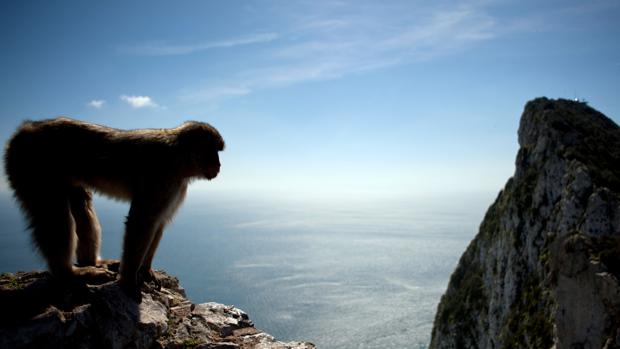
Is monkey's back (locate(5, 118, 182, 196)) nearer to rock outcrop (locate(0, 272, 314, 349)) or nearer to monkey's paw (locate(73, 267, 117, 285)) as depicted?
monkey's paw (locate(73, 267, 117, 285))

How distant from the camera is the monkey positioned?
591cm

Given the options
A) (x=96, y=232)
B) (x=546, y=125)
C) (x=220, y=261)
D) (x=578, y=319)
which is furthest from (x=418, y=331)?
(x=220, y=261)

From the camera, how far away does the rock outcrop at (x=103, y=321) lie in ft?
17.7

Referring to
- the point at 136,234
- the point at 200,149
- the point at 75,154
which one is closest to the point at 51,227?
the point at 75,154

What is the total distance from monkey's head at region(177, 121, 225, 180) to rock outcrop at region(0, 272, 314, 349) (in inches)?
88.6

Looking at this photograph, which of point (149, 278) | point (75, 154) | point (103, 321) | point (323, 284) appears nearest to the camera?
point (103, 321)

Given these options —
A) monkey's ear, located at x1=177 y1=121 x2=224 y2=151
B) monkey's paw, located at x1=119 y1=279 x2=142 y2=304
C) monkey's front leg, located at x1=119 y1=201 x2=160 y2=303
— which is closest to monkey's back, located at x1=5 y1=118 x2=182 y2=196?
monkey's ear, located at x1=177 y1=121 x2=224 y2=151

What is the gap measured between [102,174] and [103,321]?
2174 millimetres

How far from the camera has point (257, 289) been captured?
125 meters

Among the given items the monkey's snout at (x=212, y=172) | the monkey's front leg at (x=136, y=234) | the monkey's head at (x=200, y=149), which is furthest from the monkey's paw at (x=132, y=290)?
the monkey's snout at (x=212, y=172)

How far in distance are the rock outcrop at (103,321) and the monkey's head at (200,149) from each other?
7.38 feet

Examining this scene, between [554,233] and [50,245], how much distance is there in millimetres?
48240

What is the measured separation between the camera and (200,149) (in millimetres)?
6383

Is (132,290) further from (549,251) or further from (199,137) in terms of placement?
(549,251)
